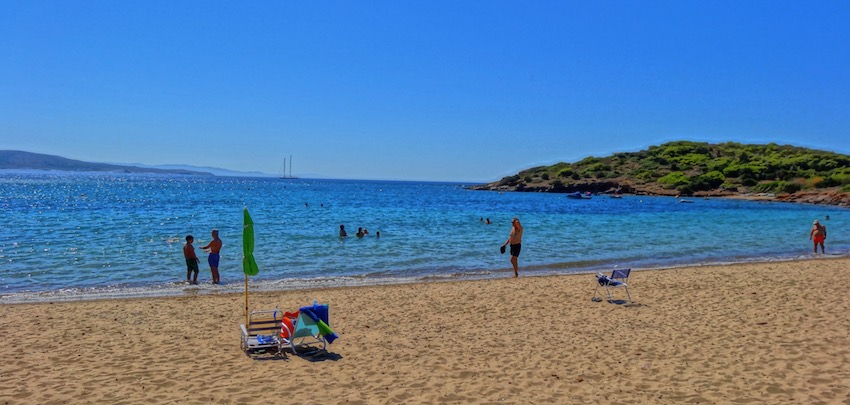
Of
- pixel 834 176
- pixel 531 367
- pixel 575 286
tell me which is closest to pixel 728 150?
pixel 834 176

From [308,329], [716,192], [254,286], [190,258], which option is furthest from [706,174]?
[308,329]

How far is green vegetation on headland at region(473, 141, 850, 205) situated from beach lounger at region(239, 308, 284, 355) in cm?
6731

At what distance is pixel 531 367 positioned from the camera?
308 inches

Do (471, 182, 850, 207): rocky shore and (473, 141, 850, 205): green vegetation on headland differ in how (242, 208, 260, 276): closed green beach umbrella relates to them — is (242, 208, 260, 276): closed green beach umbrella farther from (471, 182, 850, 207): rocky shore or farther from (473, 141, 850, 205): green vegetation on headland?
(473, 141, 850, 205): green vegetation on headland

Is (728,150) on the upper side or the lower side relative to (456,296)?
upper

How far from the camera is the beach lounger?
28.1 feet

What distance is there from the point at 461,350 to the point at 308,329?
2.24 m

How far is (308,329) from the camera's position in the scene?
8.61 m

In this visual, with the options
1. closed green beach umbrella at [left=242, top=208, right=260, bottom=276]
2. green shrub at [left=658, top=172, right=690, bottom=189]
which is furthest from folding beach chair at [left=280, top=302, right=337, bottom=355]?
green shrub at [left=658, top=172, right=690, bottom=189]

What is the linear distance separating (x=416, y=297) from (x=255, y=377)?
19.7 ft

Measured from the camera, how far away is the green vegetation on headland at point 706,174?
243ft

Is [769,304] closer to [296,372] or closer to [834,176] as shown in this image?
[296,372]

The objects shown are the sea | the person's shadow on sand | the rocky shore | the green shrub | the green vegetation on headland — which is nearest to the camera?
the person's shadow on sand

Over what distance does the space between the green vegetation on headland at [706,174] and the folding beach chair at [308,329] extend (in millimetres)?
67071
